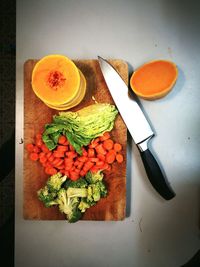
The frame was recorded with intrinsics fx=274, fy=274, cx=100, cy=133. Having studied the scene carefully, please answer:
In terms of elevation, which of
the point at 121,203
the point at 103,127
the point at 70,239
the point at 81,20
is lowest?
the point at 70,239

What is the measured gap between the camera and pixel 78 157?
42.9 inches

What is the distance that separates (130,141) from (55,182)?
0.35 meters

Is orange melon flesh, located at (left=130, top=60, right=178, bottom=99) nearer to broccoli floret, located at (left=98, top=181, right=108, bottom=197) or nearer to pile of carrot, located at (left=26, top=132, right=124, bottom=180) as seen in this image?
pile of carrot, located at (left=26, top=132, right=124, bottom=180)

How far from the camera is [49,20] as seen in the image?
114 centimetres

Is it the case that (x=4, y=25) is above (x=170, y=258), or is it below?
above

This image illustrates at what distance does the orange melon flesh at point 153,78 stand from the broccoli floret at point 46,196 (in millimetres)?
516

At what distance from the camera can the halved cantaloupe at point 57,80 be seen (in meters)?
0.95

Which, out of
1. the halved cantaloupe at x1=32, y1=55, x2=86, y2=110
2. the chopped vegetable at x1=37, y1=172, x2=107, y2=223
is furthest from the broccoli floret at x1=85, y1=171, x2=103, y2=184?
the halved cantaloupe at x1=32, y1=55, x2=86, y2=110

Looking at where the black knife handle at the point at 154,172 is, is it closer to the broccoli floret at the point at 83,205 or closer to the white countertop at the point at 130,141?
the white countertop at the point at 130,141

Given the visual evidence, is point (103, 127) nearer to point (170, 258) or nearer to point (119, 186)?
point (119, 186)

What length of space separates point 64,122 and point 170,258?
2.37 ft

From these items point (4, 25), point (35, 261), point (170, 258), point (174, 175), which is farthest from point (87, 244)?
point (4, 25)

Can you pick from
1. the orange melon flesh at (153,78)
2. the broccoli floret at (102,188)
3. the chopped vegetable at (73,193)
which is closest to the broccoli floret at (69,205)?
the chopped vegetable at (73,193)

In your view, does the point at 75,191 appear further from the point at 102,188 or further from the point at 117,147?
the point at 117,147
